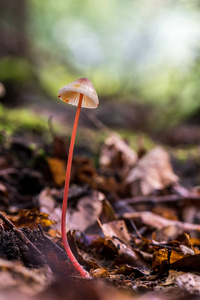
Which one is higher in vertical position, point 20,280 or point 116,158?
point 116,158

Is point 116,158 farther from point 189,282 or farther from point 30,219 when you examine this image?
point 189,282

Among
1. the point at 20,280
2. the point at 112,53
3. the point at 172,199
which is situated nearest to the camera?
the point at 20,280

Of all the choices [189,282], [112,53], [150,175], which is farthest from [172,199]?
[112,53]

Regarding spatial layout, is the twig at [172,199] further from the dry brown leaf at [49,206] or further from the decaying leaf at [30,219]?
the decaying leaf at [30,219]

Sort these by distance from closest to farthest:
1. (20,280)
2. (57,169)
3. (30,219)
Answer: (20,280) → (30,219) → (57,169)

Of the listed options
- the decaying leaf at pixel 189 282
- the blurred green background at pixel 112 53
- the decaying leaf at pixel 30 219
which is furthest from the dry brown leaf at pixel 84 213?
the blurred green background at pixel 112 53

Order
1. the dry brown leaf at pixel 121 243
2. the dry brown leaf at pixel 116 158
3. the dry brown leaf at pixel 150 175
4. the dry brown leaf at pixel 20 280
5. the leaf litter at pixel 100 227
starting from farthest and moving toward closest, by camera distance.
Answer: the dry brown leaf at pixel 116 158, the dry brown leaf at pixel 150 175, the dry brown leaf at pixel 121 243, the leaf litter at pixel 100 227, the dry brown leaf at pixel 20 280

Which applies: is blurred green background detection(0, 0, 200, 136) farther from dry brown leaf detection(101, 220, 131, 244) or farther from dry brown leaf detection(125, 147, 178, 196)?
dry brown leaf detection(101, 220, 131, 244)

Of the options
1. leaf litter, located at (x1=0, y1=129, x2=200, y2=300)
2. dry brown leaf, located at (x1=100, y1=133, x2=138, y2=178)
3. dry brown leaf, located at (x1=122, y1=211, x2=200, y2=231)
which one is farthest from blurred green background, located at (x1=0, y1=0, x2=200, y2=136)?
dry brown leaf, located at (x1=122, y1=211, x2=200, y2=231)
